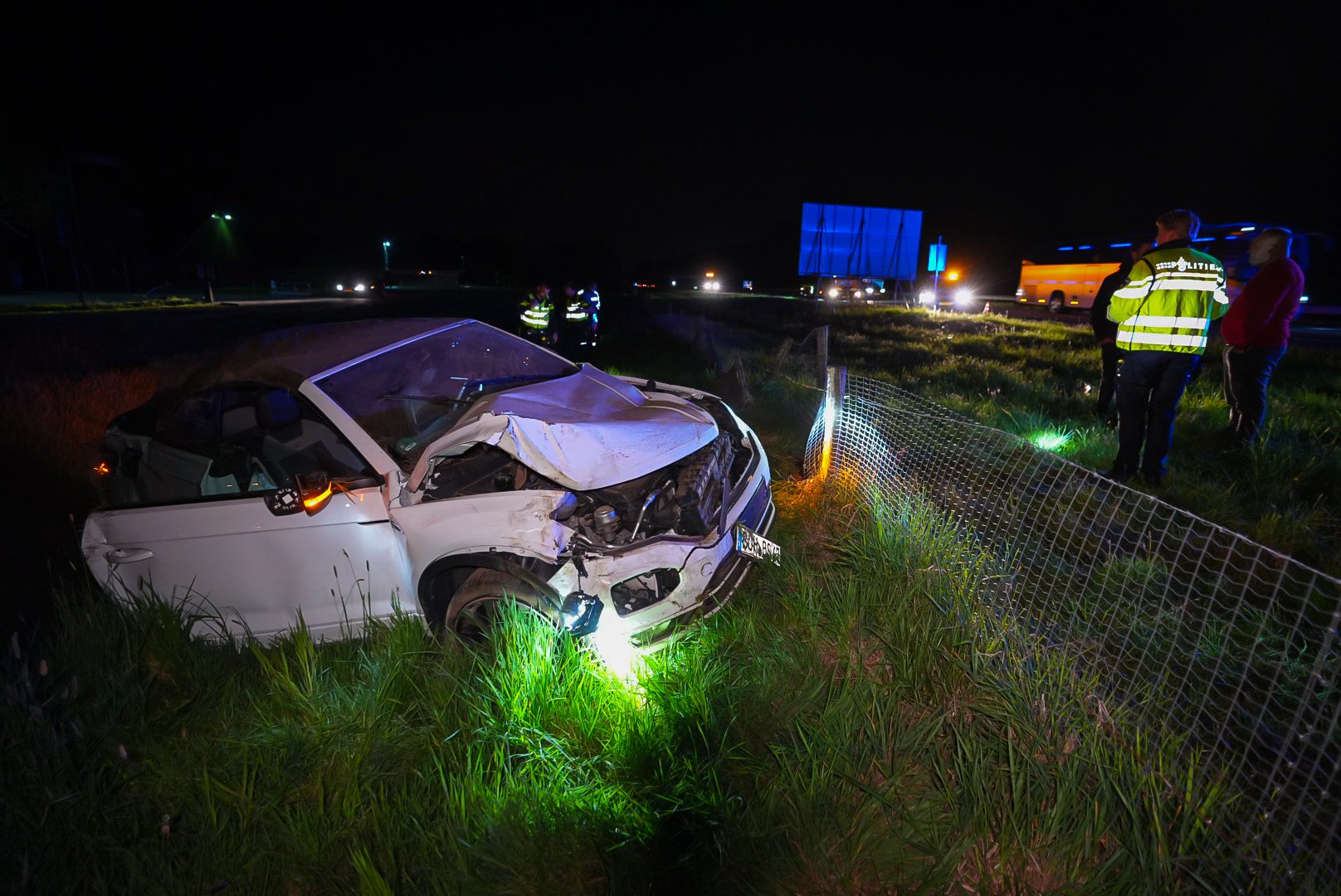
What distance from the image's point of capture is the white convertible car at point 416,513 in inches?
108

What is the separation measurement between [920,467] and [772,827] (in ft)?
10.2

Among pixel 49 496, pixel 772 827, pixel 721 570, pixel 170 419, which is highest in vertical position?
pixel 170 419

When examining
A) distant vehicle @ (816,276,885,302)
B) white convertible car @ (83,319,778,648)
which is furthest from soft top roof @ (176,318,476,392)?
distant vehicle @ (816,276,885,302)

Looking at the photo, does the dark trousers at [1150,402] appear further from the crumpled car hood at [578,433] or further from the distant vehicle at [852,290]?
the distant vehicle at [852,290]

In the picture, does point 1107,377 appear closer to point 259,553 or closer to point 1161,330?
point 1161,330

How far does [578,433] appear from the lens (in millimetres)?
3074

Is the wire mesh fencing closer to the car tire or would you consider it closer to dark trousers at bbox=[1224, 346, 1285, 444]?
dark trousers at bbox=[1224, 346, 1285, 444]

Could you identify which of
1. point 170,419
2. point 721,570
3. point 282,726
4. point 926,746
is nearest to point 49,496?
point 170,419

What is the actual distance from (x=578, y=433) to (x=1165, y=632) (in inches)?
110

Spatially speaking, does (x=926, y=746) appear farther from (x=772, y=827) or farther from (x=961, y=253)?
(x=961, y=253)

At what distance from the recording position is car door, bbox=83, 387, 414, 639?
2.87 m

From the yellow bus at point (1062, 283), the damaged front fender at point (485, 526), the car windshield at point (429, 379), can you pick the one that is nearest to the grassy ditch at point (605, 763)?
the damaged front fender at point (485, 526)

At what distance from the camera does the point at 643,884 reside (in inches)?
73.5

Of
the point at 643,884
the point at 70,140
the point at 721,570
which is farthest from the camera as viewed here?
the point at 70,140
